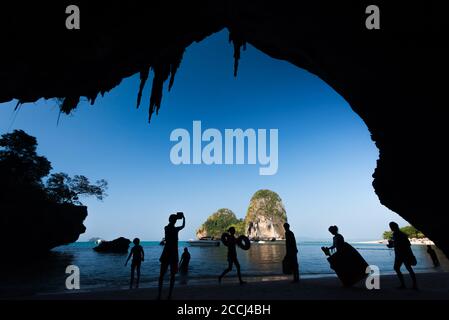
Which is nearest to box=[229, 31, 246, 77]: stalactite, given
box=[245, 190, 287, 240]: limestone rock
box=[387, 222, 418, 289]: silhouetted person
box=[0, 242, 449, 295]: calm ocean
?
box=[387, 222, 418, 289]: silhouetted person

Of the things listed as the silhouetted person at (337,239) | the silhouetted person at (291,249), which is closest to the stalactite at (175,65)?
the silhouetted person at (291,249)

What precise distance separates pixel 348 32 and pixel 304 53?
6.06ft

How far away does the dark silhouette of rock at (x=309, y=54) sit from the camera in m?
4.88

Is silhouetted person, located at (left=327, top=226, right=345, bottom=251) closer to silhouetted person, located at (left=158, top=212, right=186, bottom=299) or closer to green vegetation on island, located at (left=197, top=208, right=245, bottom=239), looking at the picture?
silhouetted person, located at (left=158, top=212, right=186, bottom=299)

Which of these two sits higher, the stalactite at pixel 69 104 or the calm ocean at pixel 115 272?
the stalactite at pixel 69 104

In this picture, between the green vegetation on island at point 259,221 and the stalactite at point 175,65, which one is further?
the green vegetation on island at point 259,221

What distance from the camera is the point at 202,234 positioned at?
175 metres

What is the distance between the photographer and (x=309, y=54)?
7039 mm

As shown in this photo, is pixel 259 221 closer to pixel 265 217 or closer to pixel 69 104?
pixel 265 217

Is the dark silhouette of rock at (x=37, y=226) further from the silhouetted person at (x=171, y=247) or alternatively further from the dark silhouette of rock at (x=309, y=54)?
the silhouetted person at (x=171, y=247)

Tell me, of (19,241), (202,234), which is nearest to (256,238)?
(202,234)
